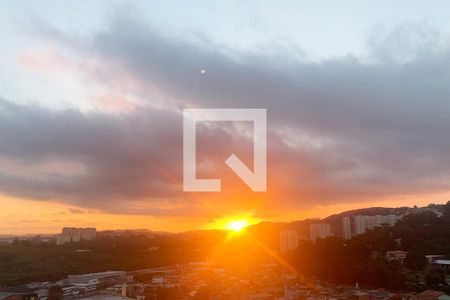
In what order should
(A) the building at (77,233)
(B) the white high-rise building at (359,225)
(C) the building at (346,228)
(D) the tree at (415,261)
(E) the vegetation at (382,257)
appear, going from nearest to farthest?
(E) the vegetation at (382,257), (D) the tree at (415,261), (B) the white high-rise building at (359,225), (C) the building at (346,228), (A) the building at (77,233)

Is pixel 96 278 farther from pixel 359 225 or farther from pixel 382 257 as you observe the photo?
pixel 359 225

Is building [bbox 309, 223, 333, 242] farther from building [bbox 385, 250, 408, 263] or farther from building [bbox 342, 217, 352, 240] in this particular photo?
building [bbox 385, 250, 408, 263]

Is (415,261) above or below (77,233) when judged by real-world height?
below

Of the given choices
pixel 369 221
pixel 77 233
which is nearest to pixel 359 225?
pixel 369 221

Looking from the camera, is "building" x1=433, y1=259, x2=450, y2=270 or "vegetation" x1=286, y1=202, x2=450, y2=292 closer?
"vegetation" x1=286, y1=202, x2=450, y2=292

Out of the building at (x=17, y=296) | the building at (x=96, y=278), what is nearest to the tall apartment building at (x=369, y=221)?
the building at (x=96, y=278)

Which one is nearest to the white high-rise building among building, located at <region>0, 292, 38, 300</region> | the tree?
the tree

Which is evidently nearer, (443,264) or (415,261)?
(443,264)

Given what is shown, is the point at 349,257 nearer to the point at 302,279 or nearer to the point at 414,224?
the point at 302,279

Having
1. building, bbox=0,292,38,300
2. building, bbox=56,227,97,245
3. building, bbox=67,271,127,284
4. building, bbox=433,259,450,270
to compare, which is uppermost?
building, bbox=56,227,97,245

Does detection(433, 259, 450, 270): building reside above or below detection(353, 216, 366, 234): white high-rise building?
below

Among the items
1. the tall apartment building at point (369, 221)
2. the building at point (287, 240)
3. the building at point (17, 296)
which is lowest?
the building at point (17, 296)

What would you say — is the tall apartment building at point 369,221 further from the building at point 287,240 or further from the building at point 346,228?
the building at point 287,240
